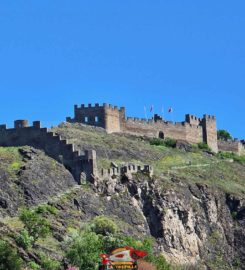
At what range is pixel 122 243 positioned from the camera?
67.8 meters

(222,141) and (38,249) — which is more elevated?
(222,141)

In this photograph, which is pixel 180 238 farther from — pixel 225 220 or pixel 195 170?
pixel 195 170

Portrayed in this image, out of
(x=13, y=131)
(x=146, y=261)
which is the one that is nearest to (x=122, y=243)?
(x=146, y=261)

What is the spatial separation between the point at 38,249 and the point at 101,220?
13094 millimetres

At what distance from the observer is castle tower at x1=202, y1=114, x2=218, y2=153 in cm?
12384

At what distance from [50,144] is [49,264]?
33.2 metres

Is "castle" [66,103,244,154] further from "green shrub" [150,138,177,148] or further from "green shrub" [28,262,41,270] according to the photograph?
"green shrub" [28,262,41,270]

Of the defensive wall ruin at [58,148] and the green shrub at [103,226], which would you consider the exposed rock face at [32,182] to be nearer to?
the defensive wall ruin at [58,148]

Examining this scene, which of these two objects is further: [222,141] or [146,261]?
[222,141]

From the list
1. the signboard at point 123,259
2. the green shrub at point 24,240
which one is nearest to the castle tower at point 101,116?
the green shrub at point 24,240

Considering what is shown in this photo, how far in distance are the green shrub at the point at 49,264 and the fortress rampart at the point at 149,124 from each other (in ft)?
156

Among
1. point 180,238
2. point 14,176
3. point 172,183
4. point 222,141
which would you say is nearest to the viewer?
point 14,176

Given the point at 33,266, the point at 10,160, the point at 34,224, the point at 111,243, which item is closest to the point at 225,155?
the point at 10,160

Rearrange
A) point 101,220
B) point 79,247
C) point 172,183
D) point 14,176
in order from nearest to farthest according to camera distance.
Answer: point 79,247 → point 101,220 → point 14,176 → point 172,183
